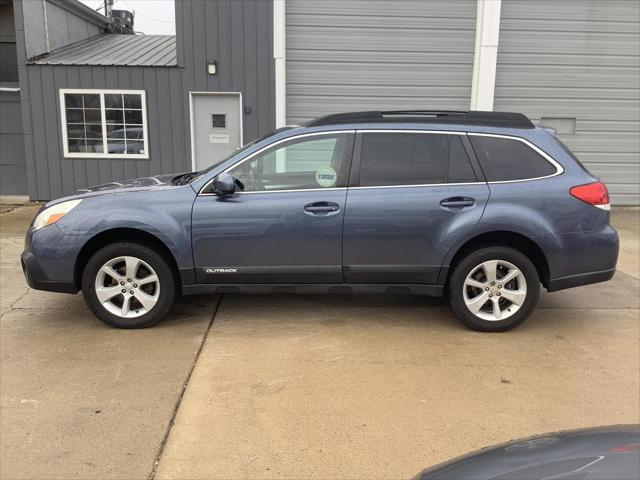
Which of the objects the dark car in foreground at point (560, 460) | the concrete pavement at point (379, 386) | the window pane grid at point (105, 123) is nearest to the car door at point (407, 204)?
the concrete pavement at point (379, 386)

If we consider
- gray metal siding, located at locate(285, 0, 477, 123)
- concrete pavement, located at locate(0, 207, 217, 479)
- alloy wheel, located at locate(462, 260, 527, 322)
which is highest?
gray metal siding, located at locate(285, 0, 477, 123)

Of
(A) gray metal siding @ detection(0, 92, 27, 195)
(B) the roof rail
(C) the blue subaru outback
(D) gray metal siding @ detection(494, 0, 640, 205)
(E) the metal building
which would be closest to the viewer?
(C) the blue subaru outback

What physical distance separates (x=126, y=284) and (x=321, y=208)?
1703 mm

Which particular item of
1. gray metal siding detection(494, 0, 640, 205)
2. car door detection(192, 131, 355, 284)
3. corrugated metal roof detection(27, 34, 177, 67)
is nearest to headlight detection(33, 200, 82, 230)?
car door detection(192, 131, 355, 284)

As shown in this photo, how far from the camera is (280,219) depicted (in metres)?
4.55

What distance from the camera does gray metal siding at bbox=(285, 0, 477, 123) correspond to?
11031 millimetres

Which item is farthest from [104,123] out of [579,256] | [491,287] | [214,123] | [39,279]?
[579,256]

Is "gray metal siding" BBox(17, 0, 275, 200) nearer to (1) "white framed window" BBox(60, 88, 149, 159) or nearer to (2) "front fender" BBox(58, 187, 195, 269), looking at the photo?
(1) "white framed window" BBox(60, 88, 149, 159)

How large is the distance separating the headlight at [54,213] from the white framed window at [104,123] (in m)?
6.77

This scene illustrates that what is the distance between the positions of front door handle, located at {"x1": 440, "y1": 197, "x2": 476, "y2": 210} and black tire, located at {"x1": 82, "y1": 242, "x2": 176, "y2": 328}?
2.30 m

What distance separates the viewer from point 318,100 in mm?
11297

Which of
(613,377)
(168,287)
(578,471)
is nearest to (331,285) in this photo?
(168,287)

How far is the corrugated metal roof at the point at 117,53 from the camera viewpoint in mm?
11086

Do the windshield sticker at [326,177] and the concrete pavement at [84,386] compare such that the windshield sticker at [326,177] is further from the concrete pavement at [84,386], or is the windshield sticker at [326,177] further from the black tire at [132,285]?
the concrete pavement at [84,386]
